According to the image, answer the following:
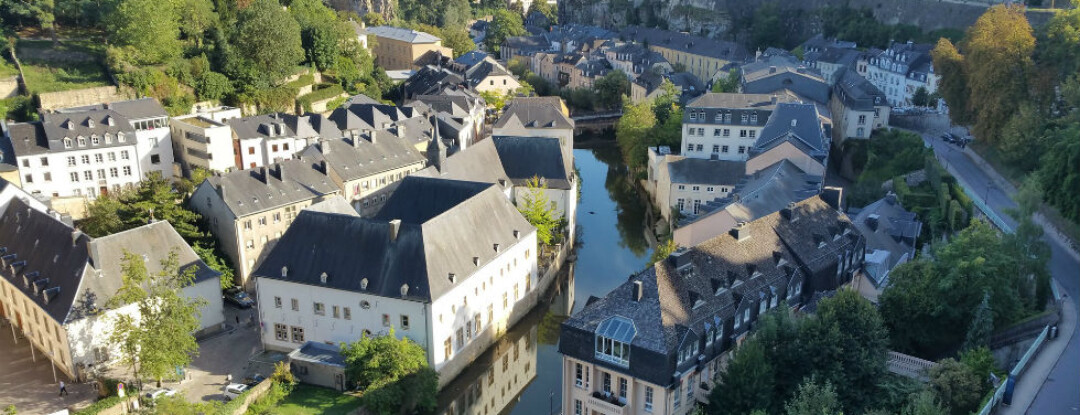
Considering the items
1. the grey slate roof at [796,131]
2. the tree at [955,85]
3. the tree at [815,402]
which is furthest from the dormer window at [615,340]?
the tree at [955,85]

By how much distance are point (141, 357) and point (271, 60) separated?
132 feet

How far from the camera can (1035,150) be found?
133ft

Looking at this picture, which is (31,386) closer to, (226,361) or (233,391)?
(226,361)

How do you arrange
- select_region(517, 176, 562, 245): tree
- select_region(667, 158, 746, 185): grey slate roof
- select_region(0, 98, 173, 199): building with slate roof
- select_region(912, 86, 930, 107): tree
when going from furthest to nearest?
select_region(912, 86, 930, 107): tree
select_region(667, 158, 746, 185): grey slate roof
select_region(0, 98, 173, 199): building with slate roof
select_region(517, 176, 562, 245): tree

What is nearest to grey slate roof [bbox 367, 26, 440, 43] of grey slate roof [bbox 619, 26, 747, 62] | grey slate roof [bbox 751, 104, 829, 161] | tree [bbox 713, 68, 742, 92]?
grey slate roof [bbox 619, 26, 747, 62]

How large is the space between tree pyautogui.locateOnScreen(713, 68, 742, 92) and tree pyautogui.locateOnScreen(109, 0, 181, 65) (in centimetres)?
4495

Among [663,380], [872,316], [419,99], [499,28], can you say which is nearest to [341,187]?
[419,99]

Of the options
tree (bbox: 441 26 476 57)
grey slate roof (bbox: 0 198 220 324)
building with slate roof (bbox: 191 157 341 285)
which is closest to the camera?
grey slate roof (bbox: 0 198 220 324)

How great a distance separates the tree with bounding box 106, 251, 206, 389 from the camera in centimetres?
2759

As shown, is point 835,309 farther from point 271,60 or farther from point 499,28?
point 499,28

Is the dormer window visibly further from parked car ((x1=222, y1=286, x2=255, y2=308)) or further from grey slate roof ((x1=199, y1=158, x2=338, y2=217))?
grey slate roof ((x1=199, y1=158, x2=338, y2=217))

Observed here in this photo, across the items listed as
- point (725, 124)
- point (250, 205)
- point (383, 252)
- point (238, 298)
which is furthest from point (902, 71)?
point (238, 298)

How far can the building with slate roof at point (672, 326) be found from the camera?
969 inches

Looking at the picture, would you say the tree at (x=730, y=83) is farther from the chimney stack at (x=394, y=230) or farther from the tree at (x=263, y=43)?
the chimney stack at (x=394, y=230)
